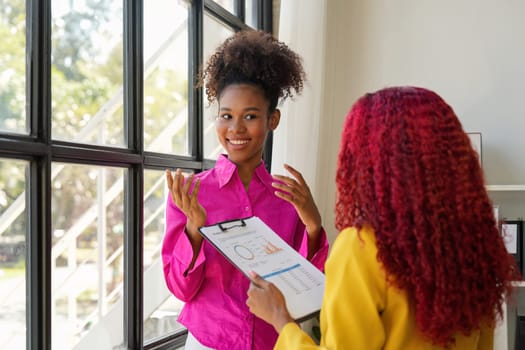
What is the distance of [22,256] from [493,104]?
2.34m

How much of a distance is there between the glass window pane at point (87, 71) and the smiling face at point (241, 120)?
0.47 m

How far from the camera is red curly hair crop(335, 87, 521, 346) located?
3.04 ft

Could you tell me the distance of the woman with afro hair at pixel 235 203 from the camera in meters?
1.34

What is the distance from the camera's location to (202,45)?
2.30 m

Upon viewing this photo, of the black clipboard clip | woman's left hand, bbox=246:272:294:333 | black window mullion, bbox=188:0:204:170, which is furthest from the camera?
black window mullion, bbox=188:0:204:170

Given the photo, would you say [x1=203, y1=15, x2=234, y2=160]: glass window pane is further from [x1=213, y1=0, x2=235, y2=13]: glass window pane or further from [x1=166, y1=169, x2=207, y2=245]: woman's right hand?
[x1=166, y1=169, x2=207, y2=245]: woman's right hand

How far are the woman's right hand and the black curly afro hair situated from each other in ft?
1.08

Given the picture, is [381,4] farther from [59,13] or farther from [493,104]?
[59,13]

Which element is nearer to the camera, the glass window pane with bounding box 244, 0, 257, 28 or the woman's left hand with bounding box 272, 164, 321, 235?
the woman's left hand with bounding box 272, 164, 321, 235

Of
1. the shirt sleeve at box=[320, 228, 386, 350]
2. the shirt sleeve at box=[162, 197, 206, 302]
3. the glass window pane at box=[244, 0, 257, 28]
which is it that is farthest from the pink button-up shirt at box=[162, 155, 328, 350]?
the glass window pane at box=[244, 0, 257, 28]

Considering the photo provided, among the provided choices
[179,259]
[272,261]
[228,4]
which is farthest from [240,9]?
[272,261]

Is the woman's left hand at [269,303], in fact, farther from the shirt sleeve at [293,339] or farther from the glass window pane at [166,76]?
the glass window pane at [166,76]

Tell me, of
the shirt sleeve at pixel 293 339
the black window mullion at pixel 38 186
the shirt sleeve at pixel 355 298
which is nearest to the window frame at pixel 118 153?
the black window mullion at pixel 38 186

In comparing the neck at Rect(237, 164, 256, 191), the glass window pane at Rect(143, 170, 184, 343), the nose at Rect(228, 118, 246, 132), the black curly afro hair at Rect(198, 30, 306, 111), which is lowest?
the glass window pane at Rect(143, 170, 184, 343)
